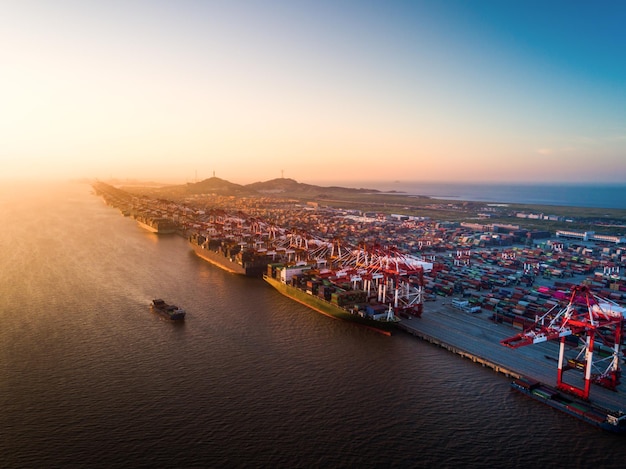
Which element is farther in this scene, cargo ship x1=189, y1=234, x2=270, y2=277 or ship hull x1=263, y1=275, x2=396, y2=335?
cargo ship x1=189, y1=234, x2=270, y2=277

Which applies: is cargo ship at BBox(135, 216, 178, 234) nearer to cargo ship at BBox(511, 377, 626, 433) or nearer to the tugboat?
the tugboat

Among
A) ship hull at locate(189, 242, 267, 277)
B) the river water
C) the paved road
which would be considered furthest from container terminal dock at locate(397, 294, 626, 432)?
ship hull at locate(189, 242, 267, 277)

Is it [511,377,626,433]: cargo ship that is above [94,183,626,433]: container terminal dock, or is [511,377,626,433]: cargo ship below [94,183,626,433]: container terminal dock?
below

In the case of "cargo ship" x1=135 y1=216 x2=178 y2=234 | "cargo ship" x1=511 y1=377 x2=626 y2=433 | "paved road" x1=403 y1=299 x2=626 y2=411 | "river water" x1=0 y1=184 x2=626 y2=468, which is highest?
"cargo ship" x1=135 y1=216 x2=178 y2=234

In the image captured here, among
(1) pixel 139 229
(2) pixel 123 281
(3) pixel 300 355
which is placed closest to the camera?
(3) pixel 300 355

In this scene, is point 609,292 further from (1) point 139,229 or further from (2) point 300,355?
(1) point 139,229

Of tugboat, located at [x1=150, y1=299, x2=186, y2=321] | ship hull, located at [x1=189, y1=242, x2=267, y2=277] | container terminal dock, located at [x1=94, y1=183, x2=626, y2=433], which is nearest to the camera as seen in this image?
container terminal dock, located at [x1=94, y1=183, x2=626, y2=433]

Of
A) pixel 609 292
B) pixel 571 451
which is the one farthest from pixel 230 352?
pixel 609 292
